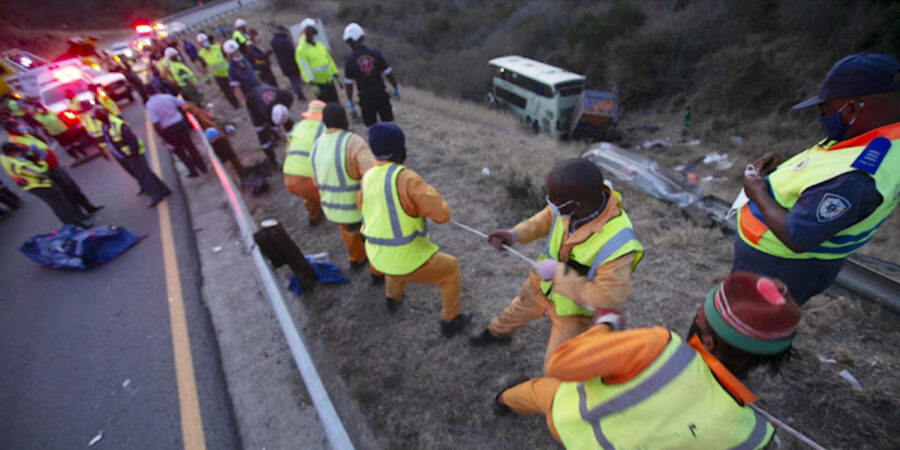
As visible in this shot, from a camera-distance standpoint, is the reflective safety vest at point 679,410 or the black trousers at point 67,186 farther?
the black trousers at point 67,186

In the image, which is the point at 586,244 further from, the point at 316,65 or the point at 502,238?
the point at 316,65

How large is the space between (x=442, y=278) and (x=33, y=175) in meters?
7.26

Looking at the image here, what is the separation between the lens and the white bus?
12820 mm

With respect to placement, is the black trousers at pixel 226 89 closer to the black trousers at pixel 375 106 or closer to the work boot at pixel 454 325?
the black trousers at pixel 375 106

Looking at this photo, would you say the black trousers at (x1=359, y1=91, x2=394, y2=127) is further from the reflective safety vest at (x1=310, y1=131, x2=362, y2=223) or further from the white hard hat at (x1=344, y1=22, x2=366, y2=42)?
the reflective safety vest at (x1=310, y1=131, x2=362, y2=223)

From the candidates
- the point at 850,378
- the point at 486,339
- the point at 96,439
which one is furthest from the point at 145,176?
the point at 850,378

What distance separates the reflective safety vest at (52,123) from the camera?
978 centimetres

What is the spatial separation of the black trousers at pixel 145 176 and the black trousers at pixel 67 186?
829 mm

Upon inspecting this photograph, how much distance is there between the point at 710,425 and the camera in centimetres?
132

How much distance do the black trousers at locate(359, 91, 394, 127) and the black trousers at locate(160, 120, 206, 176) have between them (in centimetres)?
350

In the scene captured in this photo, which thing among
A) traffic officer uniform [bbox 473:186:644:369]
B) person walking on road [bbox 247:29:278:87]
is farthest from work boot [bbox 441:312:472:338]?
person walking on road [bbox 247:29:278:87]

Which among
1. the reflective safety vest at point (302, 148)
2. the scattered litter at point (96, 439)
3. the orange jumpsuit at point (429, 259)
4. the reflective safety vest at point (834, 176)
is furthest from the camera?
the reflective safety vest at point (302, 148)

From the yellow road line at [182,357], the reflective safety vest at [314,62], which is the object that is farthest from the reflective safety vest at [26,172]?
the reflective safety vest at [314,62]

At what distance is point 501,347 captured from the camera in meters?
3.35
